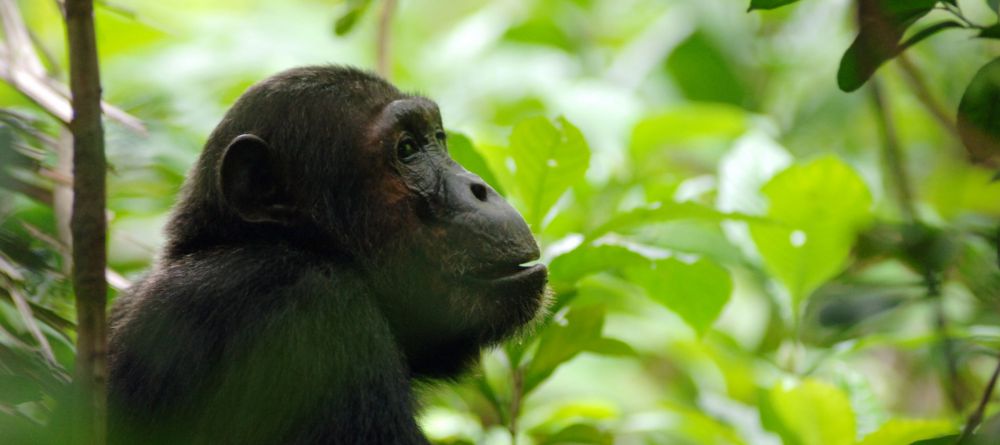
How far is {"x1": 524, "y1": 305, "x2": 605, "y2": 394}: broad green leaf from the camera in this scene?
9.57 feet

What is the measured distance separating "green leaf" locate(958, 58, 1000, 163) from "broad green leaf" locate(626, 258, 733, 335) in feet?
3.40

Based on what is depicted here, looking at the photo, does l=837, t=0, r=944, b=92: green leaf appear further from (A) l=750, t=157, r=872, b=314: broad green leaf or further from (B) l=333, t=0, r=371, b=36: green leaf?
(B) l=333, t=0, r=371, b=36: green leaf

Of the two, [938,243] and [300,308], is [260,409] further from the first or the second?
[938,243]

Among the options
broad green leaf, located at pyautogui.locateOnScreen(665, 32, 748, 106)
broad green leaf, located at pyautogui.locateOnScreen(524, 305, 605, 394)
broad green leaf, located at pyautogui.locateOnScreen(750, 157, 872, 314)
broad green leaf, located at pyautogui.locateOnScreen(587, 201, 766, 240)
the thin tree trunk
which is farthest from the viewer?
broad green leaf, located at pyautogui.locateOnScreen(665, 32, 748, 106)

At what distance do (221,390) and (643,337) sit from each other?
117 inches

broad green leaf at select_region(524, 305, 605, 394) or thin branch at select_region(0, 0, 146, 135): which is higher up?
thin branch at select_region(0, 0, 146, 135)

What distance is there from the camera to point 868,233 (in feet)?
7.84

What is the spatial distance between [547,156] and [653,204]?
306 mm

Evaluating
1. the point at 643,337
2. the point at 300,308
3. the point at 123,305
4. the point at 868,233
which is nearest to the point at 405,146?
the point at 300,308

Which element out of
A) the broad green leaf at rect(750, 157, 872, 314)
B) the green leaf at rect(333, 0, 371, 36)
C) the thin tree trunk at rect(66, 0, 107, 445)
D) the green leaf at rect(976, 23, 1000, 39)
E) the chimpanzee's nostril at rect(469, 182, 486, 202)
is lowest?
the broad green leaf at rect(750, 157, 872, 314)

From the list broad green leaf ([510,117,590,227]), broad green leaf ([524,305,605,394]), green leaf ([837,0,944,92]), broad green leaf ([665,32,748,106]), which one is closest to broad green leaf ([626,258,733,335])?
broad green leaf ([524,305,605,394])

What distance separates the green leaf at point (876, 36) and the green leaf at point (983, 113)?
16 centimetres

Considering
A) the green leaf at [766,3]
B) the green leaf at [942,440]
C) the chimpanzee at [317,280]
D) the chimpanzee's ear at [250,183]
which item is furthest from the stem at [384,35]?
the green leaf at [942,440]

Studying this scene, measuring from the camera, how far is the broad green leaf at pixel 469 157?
10.3 feet
